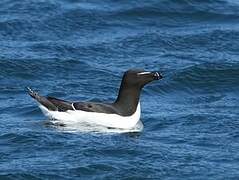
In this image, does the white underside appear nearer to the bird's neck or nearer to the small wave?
the bird's neck

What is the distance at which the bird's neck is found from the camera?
21172mm

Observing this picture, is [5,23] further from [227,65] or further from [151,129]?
[151,129]

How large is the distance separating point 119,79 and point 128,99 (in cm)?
316

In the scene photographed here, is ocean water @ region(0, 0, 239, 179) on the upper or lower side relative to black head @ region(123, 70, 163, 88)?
lower

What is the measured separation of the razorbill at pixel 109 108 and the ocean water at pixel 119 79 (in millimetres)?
281

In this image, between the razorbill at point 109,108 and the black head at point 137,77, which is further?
the black head at point 137,77

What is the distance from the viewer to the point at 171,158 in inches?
744

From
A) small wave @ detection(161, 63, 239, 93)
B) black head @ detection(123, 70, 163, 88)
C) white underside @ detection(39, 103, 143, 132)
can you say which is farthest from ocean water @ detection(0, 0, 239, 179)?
black head @ detection(123, 70, 163, 88)

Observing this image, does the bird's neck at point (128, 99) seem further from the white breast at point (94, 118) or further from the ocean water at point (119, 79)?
the ocean water at point (119, 79)

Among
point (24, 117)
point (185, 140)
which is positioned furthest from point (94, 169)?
point (24, 117)

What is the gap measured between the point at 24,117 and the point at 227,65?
515cm

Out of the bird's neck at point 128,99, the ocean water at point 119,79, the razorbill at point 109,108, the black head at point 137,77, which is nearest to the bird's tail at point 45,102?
the razorbill at point 109,108

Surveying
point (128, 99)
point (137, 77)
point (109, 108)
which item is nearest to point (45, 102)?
point (109, 108)

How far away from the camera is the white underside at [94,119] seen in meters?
20.8
